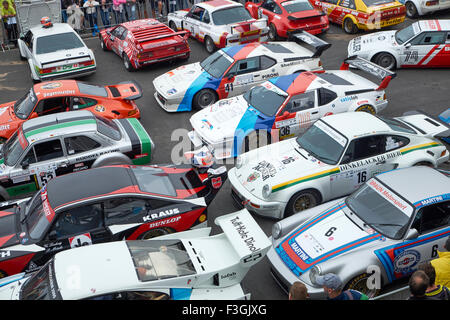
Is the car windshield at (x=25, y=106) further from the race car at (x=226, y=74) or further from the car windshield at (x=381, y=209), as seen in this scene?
the car windshield at (x=381, y=209)

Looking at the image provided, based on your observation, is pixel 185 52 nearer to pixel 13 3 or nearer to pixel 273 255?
pixel 13 3

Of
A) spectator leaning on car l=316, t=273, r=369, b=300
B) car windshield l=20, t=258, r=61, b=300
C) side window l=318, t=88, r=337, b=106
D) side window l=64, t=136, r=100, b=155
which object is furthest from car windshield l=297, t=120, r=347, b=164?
car windshield l=20, t=258, r=61, b=300

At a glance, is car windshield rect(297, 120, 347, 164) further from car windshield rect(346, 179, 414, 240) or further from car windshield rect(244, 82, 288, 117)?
car windshield rect(244, 82, 288, 117)

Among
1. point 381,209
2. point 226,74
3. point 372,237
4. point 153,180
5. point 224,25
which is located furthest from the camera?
point 224,25

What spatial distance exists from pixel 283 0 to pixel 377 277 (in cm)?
1216

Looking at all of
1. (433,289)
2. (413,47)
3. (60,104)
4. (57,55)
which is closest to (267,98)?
(60,104)

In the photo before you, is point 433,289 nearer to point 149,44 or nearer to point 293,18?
point 149,44

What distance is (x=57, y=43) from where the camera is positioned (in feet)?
46.7

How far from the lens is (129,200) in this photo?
7141 mm

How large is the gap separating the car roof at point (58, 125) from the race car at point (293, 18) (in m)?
8.58

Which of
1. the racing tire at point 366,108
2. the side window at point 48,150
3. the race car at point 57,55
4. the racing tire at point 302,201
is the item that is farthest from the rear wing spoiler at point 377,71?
the race car at point 57,55

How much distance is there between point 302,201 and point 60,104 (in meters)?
5.75

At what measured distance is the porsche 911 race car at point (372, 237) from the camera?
6344mm

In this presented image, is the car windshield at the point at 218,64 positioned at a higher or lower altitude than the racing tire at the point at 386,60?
higher
